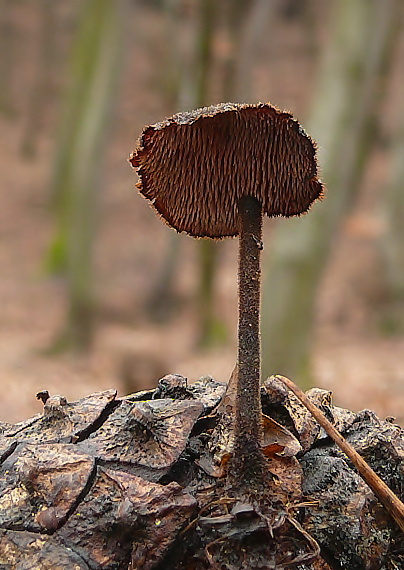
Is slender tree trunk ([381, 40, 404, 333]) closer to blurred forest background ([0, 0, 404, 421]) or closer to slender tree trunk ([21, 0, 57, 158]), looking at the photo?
blurred forest background ([0, 0, 404, 421])

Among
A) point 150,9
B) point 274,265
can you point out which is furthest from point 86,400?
point 150,9

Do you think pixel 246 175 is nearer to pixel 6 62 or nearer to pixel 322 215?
pixel 322 215

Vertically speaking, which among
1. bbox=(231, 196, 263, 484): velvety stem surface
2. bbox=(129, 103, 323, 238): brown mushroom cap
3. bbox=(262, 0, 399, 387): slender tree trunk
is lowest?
bbox=(231, 196, 263, 484): velvety stem surface

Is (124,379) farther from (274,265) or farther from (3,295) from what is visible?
(3,295)

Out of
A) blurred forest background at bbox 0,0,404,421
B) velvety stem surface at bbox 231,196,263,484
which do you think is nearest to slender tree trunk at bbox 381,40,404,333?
blurred forest background at bbox 0,0,404,421

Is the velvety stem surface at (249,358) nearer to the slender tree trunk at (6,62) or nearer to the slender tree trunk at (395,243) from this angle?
the slender tree trunk at (395,243)

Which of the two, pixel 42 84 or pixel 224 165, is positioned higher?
pixel 42 84

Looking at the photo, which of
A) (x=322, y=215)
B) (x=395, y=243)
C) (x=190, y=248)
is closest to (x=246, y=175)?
(x=322, y=215)

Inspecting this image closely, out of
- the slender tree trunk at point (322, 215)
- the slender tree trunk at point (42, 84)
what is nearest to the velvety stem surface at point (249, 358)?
the slender tree trunk at point (322, 215)
